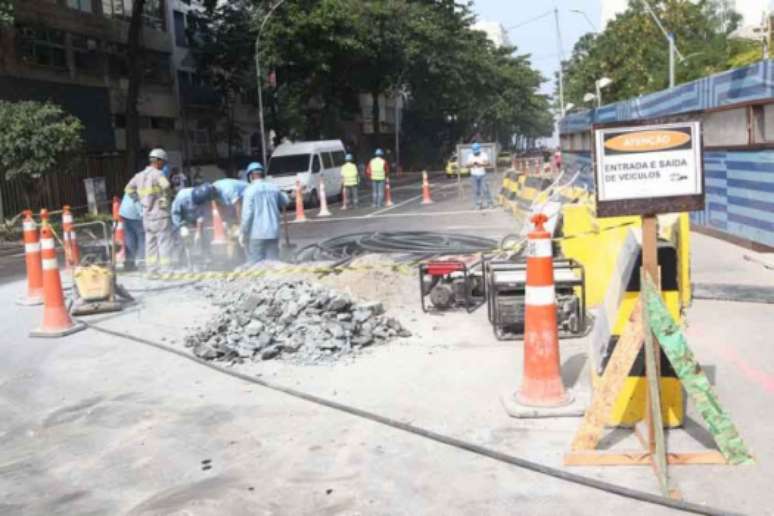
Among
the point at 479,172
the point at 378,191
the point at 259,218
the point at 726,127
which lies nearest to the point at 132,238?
the point at 259,218

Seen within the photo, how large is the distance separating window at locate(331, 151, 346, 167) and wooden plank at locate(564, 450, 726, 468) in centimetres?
2666

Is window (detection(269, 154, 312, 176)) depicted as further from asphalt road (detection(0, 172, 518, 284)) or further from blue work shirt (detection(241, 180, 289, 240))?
blue work shirt (detection(241, 180, 289, 240))

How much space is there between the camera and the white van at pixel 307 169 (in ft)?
92.4

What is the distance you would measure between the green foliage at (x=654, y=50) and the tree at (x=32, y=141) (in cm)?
2502

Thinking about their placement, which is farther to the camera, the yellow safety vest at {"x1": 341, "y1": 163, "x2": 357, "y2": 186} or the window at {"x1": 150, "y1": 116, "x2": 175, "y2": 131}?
the window at {"x1": 150, "y1": 116, "x2": 175, "y2": 131}

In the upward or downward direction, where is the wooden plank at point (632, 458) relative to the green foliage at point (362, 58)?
downward

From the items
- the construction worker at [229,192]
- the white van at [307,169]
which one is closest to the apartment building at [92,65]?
the white van at [307,169]

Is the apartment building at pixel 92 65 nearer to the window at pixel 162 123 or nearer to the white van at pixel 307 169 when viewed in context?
the window at pixel 162 123

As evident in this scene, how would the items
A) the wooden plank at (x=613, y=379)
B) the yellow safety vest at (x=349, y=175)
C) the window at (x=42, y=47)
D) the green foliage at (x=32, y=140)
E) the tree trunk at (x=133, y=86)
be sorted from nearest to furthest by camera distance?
the wooden plank at (x=613, y=379), the green foliage at (x=32, y=140), the yellow safety vest at (x=349, y=175), the window at (x=42, y=47), the tree trunk at (x=133, y=86)

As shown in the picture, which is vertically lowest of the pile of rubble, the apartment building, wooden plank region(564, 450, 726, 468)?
wooden plank region(564, 450, 726, 468)

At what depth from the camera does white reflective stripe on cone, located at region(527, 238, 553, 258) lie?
519 cm

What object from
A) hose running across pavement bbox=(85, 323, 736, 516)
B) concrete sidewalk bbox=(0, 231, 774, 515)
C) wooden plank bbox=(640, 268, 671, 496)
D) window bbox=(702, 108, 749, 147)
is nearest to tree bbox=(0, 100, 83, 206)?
concrete sidewalk bbox=(0, 231, 774, 515)

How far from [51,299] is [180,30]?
127 feet

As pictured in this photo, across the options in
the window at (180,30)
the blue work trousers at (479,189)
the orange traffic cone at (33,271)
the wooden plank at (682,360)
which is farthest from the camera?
the window at (180,30)
